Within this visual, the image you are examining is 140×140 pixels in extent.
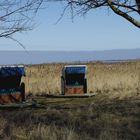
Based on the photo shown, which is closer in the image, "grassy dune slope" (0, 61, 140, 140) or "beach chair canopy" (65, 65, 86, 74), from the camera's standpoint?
"grassy dune slope" (0, 61, 140, 140)

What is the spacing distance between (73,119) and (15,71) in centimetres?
583

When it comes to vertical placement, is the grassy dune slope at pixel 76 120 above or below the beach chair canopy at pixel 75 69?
below

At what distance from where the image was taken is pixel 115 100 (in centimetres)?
2020

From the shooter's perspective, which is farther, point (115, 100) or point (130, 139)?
point (115, 100)

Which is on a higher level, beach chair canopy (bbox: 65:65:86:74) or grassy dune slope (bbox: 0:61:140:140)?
beach chair canopy (bbox: 65:65:86:74)

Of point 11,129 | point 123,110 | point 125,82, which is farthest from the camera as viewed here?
point 125,82

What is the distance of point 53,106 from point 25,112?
6.50ft

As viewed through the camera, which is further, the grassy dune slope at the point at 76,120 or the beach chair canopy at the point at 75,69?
the beach chair canopy at the point at 75,69

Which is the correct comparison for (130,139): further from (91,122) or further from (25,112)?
(25,112)

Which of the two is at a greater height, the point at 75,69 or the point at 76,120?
the point at 75,69

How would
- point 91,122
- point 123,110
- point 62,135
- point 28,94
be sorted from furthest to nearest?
point 28,94
point 123,110
point 91,122
point 62,135

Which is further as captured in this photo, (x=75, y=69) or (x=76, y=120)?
(x=75, y=69)

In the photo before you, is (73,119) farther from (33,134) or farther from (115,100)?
(115,100)

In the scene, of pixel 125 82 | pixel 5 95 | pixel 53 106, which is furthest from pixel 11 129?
pixel 125 82
